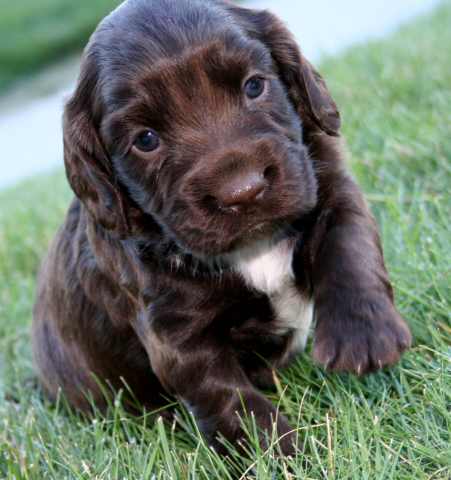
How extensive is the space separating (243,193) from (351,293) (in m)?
0.48

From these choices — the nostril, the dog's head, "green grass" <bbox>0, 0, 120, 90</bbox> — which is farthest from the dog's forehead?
"green grass" <bbox>0, 0, 120, 90</bbox>

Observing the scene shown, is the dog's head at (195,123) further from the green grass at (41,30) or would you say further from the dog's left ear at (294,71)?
the green grass at (41,30)

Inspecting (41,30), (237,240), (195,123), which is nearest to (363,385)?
(237,240)

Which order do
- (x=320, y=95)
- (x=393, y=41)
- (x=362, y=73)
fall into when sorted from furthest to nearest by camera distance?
1. (x=393, y=41)
2. (x=362, y=73)
3. (x=320, y=95)

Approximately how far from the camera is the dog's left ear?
2.35m

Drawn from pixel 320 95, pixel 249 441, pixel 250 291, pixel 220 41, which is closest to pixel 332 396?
pixel 249 441

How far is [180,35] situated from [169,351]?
42.5 inches

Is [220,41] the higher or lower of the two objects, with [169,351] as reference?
higher

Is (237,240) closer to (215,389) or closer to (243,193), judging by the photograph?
(243,193)

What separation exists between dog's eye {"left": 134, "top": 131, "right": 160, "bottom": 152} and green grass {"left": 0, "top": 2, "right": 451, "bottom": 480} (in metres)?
0.96

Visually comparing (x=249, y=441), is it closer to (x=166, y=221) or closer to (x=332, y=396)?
(x=332, y=396)

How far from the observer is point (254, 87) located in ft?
7.18

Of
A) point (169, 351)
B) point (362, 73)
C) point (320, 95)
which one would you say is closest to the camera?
point (169, 351)

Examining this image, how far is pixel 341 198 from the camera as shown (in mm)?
2307
